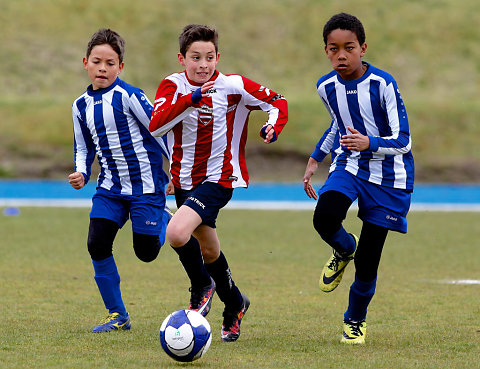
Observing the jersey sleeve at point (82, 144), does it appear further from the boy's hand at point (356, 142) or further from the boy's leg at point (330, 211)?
the boy's hand at point (356, 142)

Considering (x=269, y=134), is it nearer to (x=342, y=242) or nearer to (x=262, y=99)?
(x=262, y=99)

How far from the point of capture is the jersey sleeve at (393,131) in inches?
196

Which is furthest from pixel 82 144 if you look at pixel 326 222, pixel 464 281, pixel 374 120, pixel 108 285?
pixel 464 281

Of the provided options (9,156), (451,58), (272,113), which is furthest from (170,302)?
(451,58)

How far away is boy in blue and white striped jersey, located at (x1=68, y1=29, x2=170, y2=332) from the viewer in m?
5.69

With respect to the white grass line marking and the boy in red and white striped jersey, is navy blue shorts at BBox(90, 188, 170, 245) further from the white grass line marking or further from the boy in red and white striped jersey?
the white grass line marking

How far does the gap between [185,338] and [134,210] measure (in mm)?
1482

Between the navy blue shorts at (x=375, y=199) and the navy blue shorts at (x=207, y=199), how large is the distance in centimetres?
66

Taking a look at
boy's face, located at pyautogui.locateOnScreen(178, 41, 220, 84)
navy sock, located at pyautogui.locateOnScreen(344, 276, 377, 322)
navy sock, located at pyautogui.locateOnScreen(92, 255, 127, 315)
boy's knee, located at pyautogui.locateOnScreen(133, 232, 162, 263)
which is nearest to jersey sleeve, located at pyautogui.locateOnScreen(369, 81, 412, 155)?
navy sock, located at pyautogui.locateOnScreen(344, 276, 377, 322)

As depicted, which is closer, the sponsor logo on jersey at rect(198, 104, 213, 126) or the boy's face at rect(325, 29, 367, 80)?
the boy's face at rect(325, 29, 367, 80)

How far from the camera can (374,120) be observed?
17.1 feet

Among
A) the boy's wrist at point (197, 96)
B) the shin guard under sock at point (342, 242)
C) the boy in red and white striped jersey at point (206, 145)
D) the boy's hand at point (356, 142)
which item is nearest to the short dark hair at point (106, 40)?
the boy in red and white striped jersey at point (206, 145)

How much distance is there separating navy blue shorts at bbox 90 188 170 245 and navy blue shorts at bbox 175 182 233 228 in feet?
1.53

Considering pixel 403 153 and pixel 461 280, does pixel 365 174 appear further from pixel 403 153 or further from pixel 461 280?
pixel 461 280
